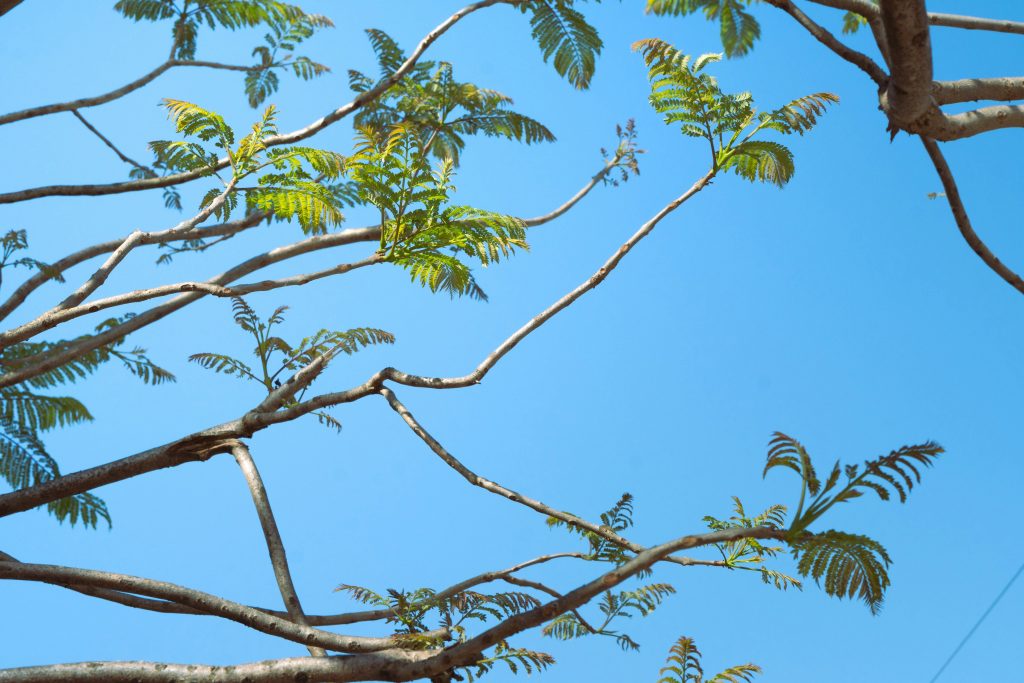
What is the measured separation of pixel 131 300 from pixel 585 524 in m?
1.23

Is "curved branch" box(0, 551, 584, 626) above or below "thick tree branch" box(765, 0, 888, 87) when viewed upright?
below

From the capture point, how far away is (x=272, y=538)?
7.27ft

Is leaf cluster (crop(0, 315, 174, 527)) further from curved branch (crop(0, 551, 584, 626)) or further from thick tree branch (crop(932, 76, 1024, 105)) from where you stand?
thick tree branch (crop(932, 76, 1024, 105))

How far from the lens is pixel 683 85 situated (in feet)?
8.55

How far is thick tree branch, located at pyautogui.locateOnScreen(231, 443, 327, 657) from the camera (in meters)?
2.06

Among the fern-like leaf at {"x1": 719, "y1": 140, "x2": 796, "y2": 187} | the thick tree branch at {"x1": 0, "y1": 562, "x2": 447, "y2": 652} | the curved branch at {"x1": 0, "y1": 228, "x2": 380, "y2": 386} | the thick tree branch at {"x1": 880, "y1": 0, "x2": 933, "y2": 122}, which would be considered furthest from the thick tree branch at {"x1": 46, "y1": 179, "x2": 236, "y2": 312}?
the thick tree branch at {"x1": 880, "y1": 0, "x2": 933, "y2": 122}

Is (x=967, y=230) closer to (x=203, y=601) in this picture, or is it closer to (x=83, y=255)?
(x=203, y=601)

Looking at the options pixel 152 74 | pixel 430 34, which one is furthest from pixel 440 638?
pixel 152 74

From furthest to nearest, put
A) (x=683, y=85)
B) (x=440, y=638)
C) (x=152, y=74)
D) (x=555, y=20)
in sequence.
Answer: (x=555, y=20) < (x=152, y=74) < (x=683, y=85) < (x=440, y=638)

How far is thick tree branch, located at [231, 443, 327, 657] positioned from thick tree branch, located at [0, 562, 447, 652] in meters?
0.05

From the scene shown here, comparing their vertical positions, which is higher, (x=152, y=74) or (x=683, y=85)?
(x=152, y=74)

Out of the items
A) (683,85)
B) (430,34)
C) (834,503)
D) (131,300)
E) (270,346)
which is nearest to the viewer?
(834,503)

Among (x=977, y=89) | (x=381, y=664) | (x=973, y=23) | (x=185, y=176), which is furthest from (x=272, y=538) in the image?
(x=973, y=23)

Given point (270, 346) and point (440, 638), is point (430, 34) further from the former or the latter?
point (440, 638)
